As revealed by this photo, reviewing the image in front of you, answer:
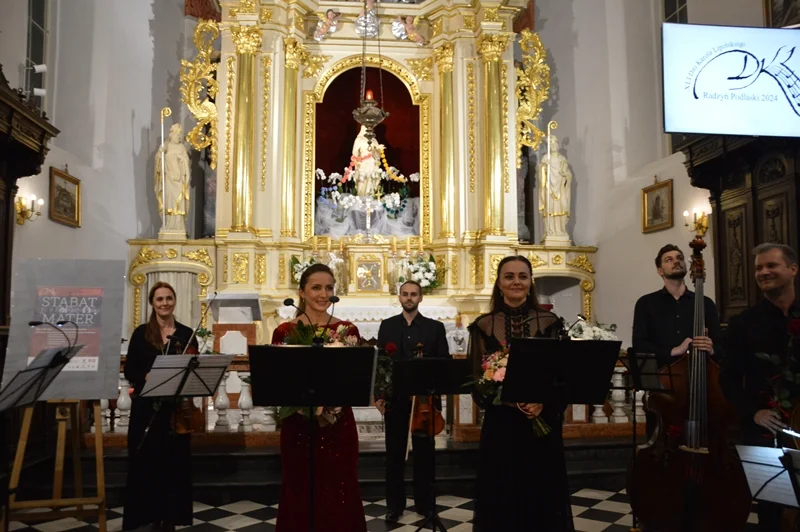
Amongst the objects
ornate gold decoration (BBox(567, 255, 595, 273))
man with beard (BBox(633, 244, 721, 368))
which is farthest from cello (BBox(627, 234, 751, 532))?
ornate gold decoration (BBox(567, 255, 595, 273))

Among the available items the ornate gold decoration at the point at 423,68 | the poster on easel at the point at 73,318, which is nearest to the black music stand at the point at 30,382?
the poster on easel at the point at 73,318

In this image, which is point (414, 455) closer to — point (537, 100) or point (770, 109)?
point (770, 109)

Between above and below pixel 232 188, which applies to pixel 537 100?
above

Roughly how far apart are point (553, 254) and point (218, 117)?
19.3ft

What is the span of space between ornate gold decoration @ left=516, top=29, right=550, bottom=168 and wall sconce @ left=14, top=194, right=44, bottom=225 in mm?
7304

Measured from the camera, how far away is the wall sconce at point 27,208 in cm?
816

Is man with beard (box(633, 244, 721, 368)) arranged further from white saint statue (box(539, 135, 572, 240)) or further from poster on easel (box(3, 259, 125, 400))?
white saint statue (box(539, 135, 572, 240))

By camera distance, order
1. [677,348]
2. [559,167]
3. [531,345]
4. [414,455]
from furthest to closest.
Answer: [559,167] < [414,455] < [677,348] < [531,345]

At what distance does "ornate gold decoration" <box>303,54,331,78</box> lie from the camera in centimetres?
1193

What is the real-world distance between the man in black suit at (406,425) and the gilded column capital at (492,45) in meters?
7.17

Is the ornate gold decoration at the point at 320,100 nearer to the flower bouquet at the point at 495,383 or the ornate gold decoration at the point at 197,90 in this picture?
the ornate gold decoration at the point at 197,90

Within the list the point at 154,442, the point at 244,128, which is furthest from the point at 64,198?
the point at 154,442

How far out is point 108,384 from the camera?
4.49 metres

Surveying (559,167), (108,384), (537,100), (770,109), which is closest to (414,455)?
(108,384)
